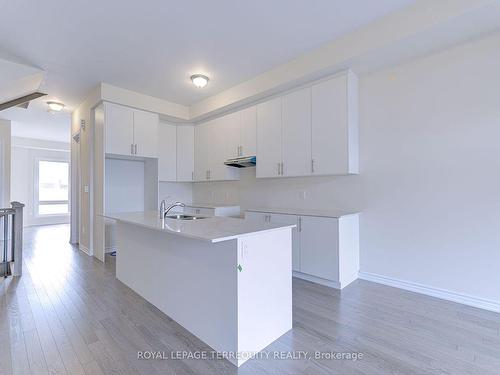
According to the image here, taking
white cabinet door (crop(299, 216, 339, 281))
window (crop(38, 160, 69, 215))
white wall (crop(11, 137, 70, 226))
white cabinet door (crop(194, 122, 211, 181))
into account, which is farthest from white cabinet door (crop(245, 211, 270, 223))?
window (crop(38, 160, 69, 215))

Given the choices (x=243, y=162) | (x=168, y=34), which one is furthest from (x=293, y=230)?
Result: (x=168, y=34)

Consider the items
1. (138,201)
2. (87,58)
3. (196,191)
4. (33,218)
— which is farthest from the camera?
(33,218)

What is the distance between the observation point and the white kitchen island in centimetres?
167

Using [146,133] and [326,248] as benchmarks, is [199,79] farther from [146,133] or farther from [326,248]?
[326,248]

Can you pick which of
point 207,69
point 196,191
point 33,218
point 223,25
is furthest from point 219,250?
point 33,218

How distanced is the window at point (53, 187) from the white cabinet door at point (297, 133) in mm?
8508

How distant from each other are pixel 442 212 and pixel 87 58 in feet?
14.9

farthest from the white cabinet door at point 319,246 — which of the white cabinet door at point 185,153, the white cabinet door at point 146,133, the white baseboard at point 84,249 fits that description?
the white baseboard at point 84,249

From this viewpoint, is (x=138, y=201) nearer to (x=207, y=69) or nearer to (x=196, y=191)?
(x=196, y=191)

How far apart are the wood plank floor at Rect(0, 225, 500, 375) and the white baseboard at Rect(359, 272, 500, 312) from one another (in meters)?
0.09

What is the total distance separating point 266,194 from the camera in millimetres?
4316

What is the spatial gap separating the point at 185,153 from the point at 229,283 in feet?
12.9

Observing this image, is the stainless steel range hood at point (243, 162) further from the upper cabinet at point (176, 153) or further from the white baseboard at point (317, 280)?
the white baseboard at point (317, 280)

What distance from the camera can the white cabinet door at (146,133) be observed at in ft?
14.3
